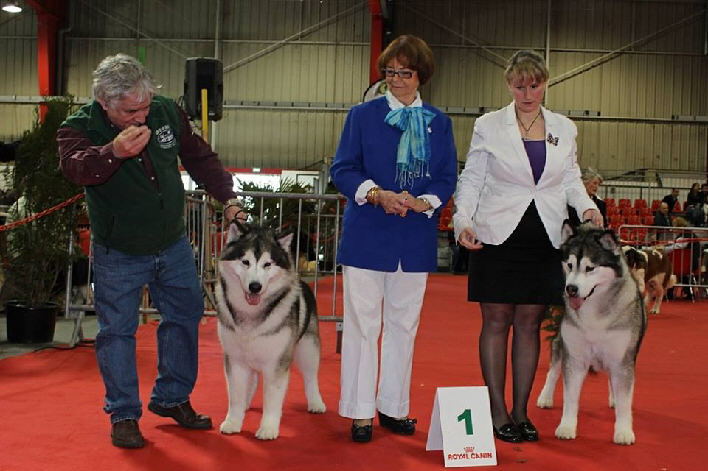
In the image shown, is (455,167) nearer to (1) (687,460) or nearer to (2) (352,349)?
(2) (352,349)

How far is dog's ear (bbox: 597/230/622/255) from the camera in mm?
3188

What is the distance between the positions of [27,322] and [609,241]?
431cm

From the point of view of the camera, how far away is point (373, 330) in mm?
3211

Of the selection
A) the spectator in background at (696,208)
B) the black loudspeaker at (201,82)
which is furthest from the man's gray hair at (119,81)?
the spectator in background at (696,208)

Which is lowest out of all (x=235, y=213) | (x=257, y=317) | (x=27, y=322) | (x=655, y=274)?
(x=27, y=322)

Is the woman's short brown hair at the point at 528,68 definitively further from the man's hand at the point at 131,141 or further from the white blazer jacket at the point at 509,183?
the man's hand at the point at 131,141

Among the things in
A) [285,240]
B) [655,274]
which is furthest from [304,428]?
[655,274]

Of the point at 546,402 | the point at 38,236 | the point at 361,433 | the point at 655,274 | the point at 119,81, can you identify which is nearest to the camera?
the point at 119,81

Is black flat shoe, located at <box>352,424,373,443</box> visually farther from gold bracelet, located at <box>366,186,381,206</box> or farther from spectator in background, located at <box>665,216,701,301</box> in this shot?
spectator in background, located at <box>665,216,701,301</box>

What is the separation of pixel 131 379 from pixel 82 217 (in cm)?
324

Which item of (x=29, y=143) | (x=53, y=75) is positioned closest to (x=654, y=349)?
(x=29, y=143)

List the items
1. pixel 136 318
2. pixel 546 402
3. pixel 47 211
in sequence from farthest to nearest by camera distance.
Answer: pixel 47 211
pixel 546 402
pixel 136 318

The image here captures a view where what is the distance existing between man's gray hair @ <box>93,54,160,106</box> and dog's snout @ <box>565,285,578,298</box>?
190 centimetres

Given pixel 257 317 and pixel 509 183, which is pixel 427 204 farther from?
pixel 257 317
